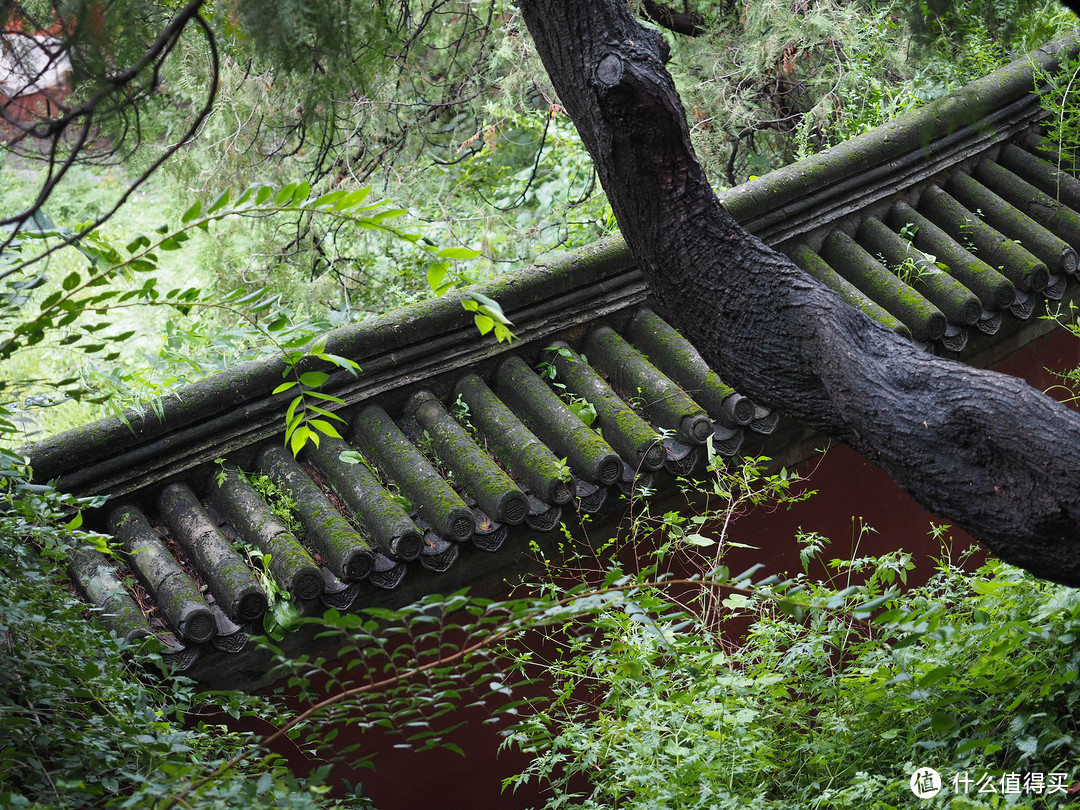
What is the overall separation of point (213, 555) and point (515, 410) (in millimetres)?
1001

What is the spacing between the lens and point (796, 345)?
2.04m

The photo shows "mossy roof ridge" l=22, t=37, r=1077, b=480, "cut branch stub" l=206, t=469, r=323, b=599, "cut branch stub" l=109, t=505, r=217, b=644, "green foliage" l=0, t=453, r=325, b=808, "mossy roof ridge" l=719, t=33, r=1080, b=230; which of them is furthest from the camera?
"mossy roof ridge" l=719, t=33, r=1080, b=230

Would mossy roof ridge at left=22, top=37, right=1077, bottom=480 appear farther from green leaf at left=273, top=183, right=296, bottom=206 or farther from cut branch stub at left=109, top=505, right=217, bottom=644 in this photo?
green leaf at left=273, top=183, right=296, bottom=206

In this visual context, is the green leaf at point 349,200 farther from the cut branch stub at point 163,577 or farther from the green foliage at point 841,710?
the cut branch stub at point 163,577

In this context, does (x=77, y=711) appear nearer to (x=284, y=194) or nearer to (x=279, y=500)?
(x=279, y=500)

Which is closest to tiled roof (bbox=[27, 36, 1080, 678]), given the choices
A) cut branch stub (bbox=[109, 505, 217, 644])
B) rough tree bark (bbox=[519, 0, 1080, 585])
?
cut branch stub (bbox=[109, 505, 217, 644])

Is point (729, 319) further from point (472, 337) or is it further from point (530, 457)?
point (472, 337)

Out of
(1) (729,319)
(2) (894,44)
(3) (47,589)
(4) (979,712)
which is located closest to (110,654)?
(3) (47,589)

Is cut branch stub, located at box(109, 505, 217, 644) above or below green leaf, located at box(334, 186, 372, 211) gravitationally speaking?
below

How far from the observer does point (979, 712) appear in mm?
2137

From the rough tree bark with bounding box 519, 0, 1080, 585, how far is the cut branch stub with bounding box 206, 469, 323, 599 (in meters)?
1.11

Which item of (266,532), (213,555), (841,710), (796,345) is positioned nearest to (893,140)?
(796,345)

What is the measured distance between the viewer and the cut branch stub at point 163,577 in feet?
7.64

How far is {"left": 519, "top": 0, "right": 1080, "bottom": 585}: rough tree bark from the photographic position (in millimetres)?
1729
